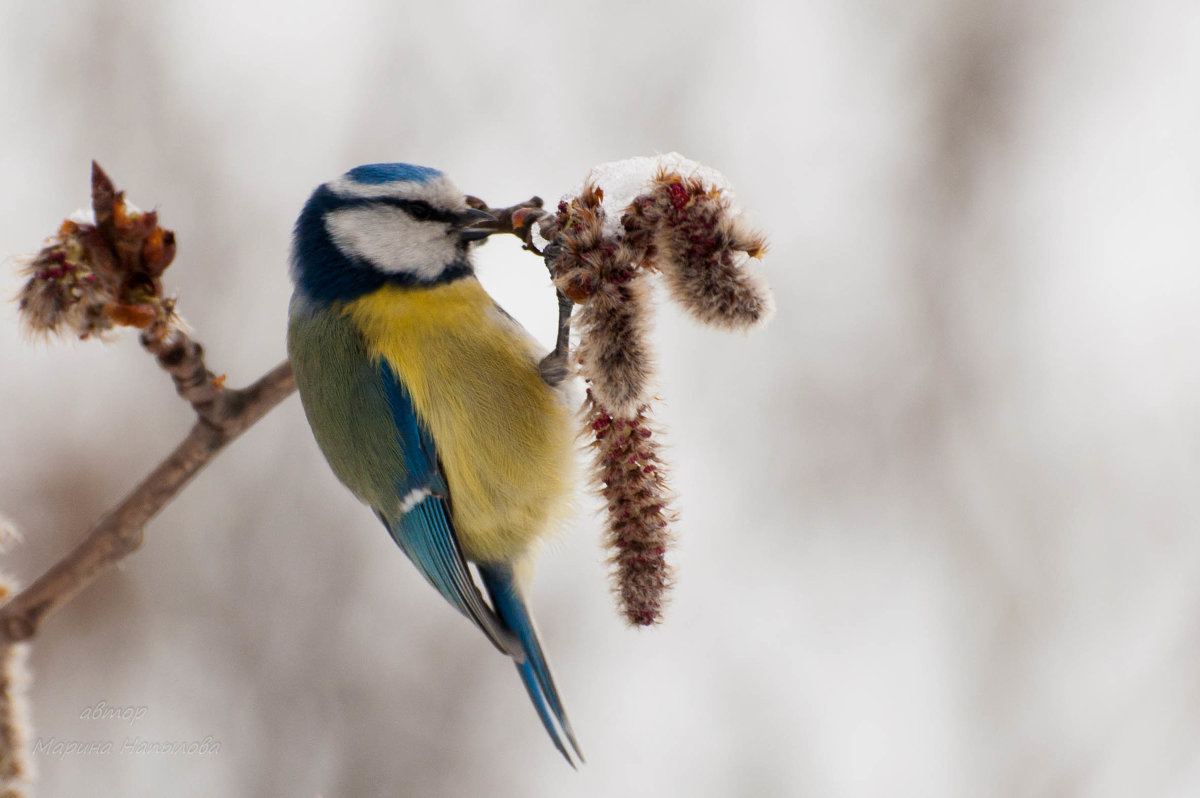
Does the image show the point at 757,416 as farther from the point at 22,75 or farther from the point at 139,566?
the point at 22,75

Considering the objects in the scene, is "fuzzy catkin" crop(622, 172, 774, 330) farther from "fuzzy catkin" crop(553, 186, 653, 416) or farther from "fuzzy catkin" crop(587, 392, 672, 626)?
"fuzzy catkin" crop(587, 392, 672, 626)

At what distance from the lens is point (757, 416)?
11.1ft

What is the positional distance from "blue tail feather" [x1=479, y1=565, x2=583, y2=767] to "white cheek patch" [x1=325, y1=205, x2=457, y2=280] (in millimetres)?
642

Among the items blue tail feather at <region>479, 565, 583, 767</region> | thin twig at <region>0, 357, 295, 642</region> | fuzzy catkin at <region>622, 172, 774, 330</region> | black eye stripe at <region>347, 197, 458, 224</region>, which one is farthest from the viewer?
black eye stripe at <region>347, 197, 458, 224</region>

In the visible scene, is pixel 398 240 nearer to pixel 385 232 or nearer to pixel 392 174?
pixel 385 232

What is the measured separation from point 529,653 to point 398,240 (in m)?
0.87

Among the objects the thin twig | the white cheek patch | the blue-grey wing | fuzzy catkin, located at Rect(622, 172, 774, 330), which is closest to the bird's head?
the white cheek patch

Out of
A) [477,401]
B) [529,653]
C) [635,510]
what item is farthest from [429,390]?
[635,510]

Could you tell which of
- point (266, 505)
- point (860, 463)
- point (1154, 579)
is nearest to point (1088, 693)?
point (1154, 579)

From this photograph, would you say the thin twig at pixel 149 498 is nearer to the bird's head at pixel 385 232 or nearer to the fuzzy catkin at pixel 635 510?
the fuzzy catkin at pixel 635 510

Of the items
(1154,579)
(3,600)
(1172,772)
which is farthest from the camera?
(1154,579)

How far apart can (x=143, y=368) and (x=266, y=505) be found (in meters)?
0.68

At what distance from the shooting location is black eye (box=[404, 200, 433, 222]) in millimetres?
1801

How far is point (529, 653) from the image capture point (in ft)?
5.87
